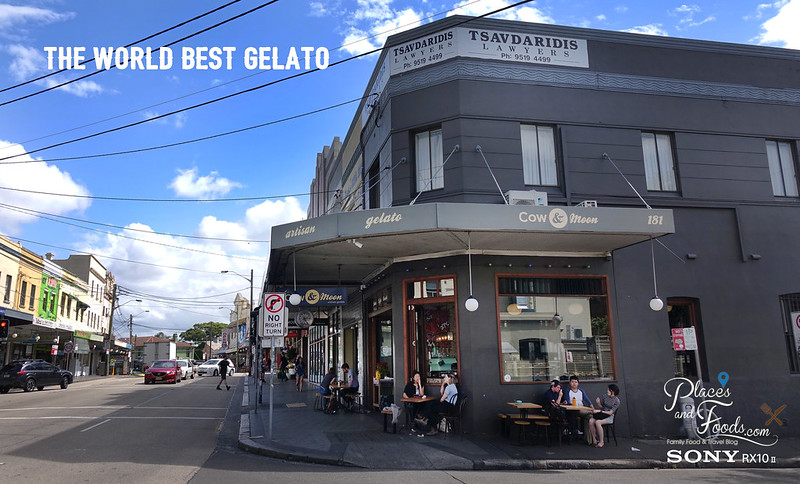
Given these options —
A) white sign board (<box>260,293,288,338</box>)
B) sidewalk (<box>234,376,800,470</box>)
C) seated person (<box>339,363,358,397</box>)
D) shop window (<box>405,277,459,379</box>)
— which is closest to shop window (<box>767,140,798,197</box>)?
sidewalk (<box>234,376,800,470</box>)

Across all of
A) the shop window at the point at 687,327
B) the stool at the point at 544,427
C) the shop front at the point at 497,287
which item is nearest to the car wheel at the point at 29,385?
the shop front at the point at 497,287

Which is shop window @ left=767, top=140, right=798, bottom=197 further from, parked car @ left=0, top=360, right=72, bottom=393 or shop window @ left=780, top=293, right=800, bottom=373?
parked car @ left=0, top=360, right=72, bottom=393

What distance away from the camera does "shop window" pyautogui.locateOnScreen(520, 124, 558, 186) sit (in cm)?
1408

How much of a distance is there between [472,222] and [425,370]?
4.52 m

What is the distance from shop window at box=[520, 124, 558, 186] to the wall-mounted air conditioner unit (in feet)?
3.03

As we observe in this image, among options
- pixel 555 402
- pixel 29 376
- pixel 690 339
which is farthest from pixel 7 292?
pixel 690 339

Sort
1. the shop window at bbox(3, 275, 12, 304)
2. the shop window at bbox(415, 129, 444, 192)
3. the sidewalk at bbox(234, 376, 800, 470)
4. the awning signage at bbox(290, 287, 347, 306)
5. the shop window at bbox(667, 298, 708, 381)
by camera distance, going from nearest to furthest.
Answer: the sidewalk at bbox(234, 376, 800, 470) < the shop window at bbox(667, 298, 708, 381) < the shop window at bbox(415, 129, 444, 192) < the awning signage at bbox(290, 287, 347, 306) < the shop window at bbox(3, 275, 12, 304)

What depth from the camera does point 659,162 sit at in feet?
48.7

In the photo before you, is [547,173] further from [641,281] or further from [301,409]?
[301,409]

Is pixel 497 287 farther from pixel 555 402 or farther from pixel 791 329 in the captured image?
pixel 791 329

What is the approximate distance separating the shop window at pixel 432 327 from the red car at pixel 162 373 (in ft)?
84.6

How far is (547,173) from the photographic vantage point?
46.5ft

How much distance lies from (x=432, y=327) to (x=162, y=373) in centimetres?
2625

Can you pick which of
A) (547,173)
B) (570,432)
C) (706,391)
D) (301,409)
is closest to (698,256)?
(706,391)
